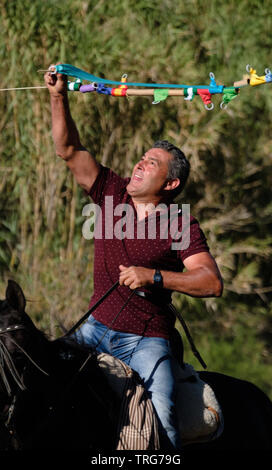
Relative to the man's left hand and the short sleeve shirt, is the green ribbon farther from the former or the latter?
the man's left hand

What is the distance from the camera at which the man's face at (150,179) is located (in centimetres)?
439

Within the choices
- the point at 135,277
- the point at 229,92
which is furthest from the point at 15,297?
the point at 229,92

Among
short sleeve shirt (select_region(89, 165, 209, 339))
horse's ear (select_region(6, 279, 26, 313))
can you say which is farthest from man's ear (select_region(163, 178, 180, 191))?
horse's ear (select_region(6, 279, 26, 313))

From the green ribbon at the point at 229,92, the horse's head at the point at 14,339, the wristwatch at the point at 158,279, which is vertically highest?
the green ribbon at the point at 229,92

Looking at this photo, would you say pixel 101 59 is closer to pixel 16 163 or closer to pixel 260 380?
pixel 16 163

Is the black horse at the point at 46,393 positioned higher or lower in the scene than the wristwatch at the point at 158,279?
lower

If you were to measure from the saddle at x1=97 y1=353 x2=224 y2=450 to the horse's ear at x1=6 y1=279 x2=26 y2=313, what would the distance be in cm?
59

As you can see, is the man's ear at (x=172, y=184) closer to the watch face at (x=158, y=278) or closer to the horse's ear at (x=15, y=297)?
the watch face at (x=158, y=278)

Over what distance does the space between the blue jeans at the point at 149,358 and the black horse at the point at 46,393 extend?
0.22 meters

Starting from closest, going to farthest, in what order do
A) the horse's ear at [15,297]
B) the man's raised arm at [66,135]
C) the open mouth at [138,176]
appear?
the horse's ear at [15,297], the man's raised arm at [66,135], the open mouth at [138,176]

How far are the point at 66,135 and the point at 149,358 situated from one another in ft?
4.41

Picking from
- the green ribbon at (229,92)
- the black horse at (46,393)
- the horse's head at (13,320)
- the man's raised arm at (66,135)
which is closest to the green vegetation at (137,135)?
the man's raised arm at (66,135)

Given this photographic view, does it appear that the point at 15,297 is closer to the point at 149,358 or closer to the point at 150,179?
the point at 149,358

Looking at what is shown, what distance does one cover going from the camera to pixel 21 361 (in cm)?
342
